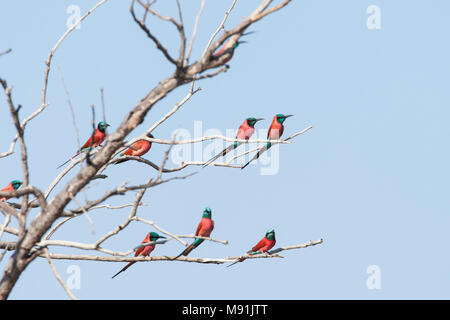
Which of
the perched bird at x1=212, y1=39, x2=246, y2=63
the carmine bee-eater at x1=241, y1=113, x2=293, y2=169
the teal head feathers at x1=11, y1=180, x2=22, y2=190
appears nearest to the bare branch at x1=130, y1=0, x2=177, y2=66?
the perched bird at x1=212, y1=39, x2=246, y2=63

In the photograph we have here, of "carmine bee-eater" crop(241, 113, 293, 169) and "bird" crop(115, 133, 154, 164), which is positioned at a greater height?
"carmine bee-eater" crop(241, 113, 293, 169)

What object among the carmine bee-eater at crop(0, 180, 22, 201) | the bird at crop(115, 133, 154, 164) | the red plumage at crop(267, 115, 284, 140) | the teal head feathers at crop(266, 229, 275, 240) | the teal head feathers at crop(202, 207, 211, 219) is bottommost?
the teal head feathers at crop(266, 229, 275, 240)

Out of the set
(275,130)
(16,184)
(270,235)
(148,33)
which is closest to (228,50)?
(148,33)

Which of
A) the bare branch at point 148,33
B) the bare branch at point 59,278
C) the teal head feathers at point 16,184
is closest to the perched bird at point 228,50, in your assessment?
the bare branch at point 148,33

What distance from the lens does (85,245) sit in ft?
21.7

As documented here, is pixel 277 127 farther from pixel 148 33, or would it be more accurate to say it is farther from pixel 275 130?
pixel 148 33

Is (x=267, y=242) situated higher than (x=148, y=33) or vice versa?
(x=148, y=33)

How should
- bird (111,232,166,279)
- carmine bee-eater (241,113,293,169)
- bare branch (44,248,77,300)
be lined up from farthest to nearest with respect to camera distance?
carmine bee-eater (241,113,293,169) → bird (111,232,166,279) → bare branch (44,248,77,300)

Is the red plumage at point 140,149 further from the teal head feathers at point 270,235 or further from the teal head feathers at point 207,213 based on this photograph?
the teal head feathers at point 270,235

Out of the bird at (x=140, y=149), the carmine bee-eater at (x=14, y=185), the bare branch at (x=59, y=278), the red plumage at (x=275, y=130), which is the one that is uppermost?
the red plumage at (x=275, y=130)

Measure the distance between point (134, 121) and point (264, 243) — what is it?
15.2 ft

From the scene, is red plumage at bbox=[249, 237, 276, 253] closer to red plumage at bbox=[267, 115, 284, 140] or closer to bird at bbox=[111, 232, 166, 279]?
bird at bbox=[111, 232, 166, 279]

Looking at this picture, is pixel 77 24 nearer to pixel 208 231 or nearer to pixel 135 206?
pixel 135 206
